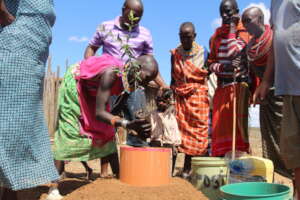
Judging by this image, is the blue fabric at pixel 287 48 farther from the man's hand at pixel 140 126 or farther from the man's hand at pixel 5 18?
the man's hand at pixel 5 18

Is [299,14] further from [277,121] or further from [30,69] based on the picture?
[30,69]

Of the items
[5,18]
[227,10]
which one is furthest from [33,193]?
[227,10]

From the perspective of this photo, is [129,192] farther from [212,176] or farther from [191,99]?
[191,99]

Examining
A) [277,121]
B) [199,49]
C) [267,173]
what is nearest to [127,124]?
[267,173]

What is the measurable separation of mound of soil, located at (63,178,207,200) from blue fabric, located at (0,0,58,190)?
262 mm

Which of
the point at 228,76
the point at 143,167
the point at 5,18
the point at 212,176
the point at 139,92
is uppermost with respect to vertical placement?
the point at 5,18

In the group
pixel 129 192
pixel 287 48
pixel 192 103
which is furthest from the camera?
pixel 192 103

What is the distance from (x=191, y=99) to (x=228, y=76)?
2.09 ft

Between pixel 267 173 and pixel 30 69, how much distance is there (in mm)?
1898

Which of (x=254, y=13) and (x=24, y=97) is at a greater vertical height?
(x=254, y=13)

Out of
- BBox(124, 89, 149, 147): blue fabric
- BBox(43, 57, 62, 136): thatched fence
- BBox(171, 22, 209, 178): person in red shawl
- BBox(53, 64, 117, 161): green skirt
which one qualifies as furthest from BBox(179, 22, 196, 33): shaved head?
BBox(43, 57, 62, 136): thatched fence

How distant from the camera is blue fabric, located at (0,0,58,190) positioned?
7.42 ft

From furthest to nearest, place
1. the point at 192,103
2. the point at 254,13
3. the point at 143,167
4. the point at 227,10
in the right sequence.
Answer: the point at 192,103 < the point at 227,10 < the point at 254,13 < the point at 143,167

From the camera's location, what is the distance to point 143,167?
2658 mm
